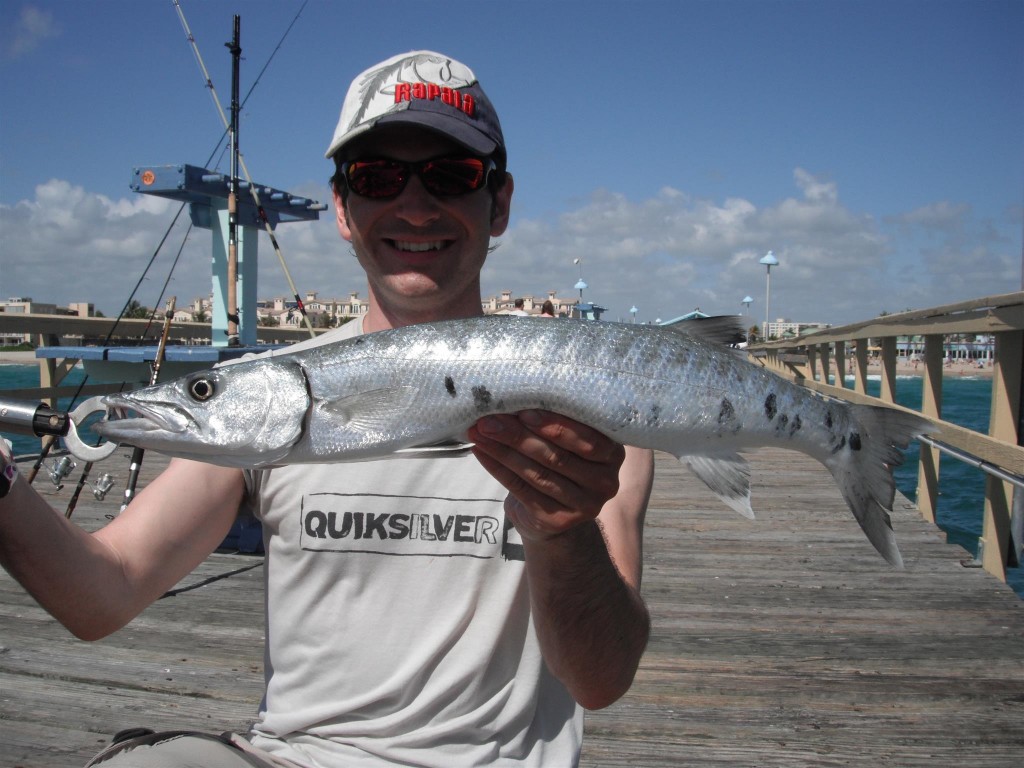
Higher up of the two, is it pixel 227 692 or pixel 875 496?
pixel 875 496

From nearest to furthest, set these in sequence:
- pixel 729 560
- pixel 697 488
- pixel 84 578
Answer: pixel 84 578 → pixel 729 560 → pixel 697 488

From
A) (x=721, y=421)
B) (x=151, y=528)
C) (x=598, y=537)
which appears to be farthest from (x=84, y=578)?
(x=721, y=421)

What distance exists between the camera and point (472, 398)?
212cm

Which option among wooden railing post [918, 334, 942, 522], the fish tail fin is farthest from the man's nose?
wooden railing post [918, 334, 942, 522]

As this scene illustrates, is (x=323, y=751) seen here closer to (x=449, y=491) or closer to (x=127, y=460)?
(x=449, y=491)

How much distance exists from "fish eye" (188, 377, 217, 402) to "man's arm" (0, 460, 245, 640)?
1.67 ft

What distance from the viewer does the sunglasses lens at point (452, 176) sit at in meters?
2.68

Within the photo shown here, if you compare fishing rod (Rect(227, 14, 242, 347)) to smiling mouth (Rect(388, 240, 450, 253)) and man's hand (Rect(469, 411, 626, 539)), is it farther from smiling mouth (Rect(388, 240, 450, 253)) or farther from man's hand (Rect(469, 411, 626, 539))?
man's hand (Rect(469, 411, 626, 539))

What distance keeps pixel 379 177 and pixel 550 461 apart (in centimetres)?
133

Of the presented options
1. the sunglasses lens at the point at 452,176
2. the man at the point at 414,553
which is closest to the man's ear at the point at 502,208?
the man at the point at 414,553

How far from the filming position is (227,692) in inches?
161

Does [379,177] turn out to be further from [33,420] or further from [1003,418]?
[1003,418]

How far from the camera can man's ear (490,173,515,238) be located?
9.88 ft

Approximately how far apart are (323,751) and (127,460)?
10.1 meters
